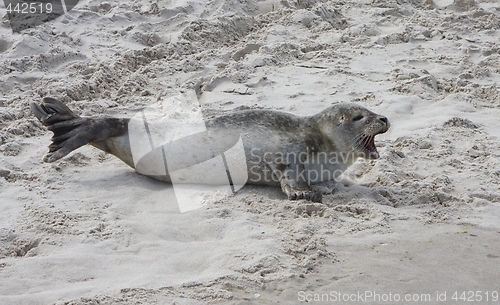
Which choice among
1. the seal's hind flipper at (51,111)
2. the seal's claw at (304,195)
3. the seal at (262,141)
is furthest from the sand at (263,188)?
the seal's hind flipper at (51,111)

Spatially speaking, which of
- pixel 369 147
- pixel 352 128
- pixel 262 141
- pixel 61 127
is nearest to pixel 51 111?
pixel 61 127

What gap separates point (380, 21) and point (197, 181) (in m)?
3.85

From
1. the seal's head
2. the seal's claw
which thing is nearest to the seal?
the seal's head

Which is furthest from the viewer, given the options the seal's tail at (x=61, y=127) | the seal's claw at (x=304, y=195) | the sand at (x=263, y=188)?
the seal's tail at (x=61, y=127)

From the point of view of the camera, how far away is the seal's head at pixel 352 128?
4.72 m

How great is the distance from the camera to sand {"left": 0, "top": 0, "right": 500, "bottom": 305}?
11.2 feet

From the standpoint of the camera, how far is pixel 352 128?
4.78 m

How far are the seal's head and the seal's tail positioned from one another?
5.32ft

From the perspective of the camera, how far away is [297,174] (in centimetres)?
460

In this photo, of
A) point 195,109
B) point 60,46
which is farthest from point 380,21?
point 60,46

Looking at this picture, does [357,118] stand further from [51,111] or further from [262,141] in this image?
[51,111]

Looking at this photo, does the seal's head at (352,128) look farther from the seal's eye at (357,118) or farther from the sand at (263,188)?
the sand at (263,188)

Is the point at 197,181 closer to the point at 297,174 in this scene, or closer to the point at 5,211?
the point at 297,174

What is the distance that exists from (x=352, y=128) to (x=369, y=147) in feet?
0.57
